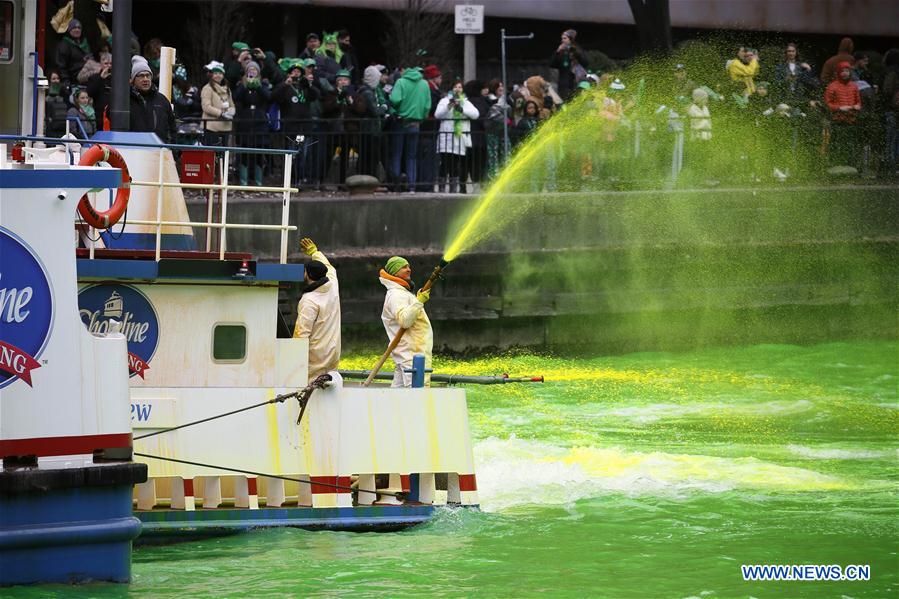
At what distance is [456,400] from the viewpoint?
1446 cm

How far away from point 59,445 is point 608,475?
725 cm

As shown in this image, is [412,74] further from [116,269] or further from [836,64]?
[116,269]

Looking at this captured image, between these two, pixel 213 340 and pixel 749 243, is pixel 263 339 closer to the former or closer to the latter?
pixel 213 340

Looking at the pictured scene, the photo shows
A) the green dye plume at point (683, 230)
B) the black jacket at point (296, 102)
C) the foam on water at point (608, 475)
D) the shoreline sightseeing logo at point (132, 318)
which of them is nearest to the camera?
the shoreline sightseeing logo at point (132, 318)

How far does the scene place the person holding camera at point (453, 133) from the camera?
2592cm

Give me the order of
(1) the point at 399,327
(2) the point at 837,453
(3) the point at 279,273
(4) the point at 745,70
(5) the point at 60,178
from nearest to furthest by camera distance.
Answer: (5) the point at 60,178
(3) the point at 279,273
(1) the point at 399,327
(2) the point at 837,453
(4) the point at 745,70

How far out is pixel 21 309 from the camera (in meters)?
11.4

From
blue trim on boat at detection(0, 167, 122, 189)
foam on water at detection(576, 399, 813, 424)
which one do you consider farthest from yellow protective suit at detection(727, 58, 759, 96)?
blue trim on boat at detection(0, 167, 122, 189)

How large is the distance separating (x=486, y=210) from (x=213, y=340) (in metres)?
12.4

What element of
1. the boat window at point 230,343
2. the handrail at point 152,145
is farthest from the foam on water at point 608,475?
→ the handrail at point 152,145

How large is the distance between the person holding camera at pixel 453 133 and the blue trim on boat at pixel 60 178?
14201 mm

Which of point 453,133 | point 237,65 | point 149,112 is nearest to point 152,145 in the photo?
point 149,112

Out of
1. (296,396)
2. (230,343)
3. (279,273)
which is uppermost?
(279,273)

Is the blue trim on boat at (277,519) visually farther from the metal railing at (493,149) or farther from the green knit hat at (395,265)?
the metal railing at (493,149)
